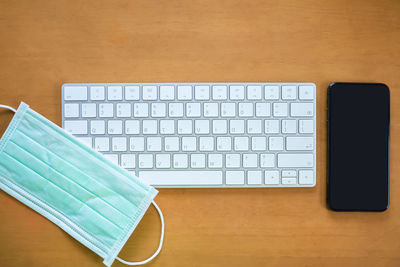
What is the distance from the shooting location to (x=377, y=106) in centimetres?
69

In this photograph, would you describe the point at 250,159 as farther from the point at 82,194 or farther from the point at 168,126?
the point at 82,194

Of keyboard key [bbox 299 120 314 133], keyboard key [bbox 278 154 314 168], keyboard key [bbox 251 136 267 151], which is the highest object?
keyboard key [bbox 299 120 314 133]

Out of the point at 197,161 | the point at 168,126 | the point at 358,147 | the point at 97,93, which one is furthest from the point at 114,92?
the point at 358,147

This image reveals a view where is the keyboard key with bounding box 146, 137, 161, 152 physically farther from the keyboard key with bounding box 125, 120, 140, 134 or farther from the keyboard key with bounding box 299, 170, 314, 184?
the keyboard key with bounding box 299, 170, 314, 184

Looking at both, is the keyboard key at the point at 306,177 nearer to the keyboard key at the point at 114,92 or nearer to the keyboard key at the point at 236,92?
the keyboard key at the point at 236,92

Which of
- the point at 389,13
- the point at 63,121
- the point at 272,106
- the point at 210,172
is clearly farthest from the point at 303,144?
the point at 63,121

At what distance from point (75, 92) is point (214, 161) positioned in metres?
0.36

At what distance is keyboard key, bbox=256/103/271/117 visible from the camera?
2.24ft

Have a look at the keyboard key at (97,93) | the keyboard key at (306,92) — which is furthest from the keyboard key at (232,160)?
the keyboard key at (97,93)

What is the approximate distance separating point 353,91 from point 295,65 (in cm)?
15

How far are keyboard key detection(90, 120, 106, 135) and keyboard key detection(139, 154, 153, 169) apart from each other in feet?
0.36

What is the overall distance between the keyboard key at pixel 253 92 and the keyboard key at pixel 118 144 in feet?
1.03

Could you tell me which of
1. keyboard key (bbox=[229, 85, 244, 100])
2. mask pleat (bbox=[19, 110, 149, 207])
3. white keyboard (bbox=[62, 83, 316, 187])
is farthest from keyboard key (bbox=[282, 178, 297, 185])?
mask pleat (bbox=[19, 110, 149, 207])

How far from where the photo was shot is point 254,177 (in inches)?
26.7
